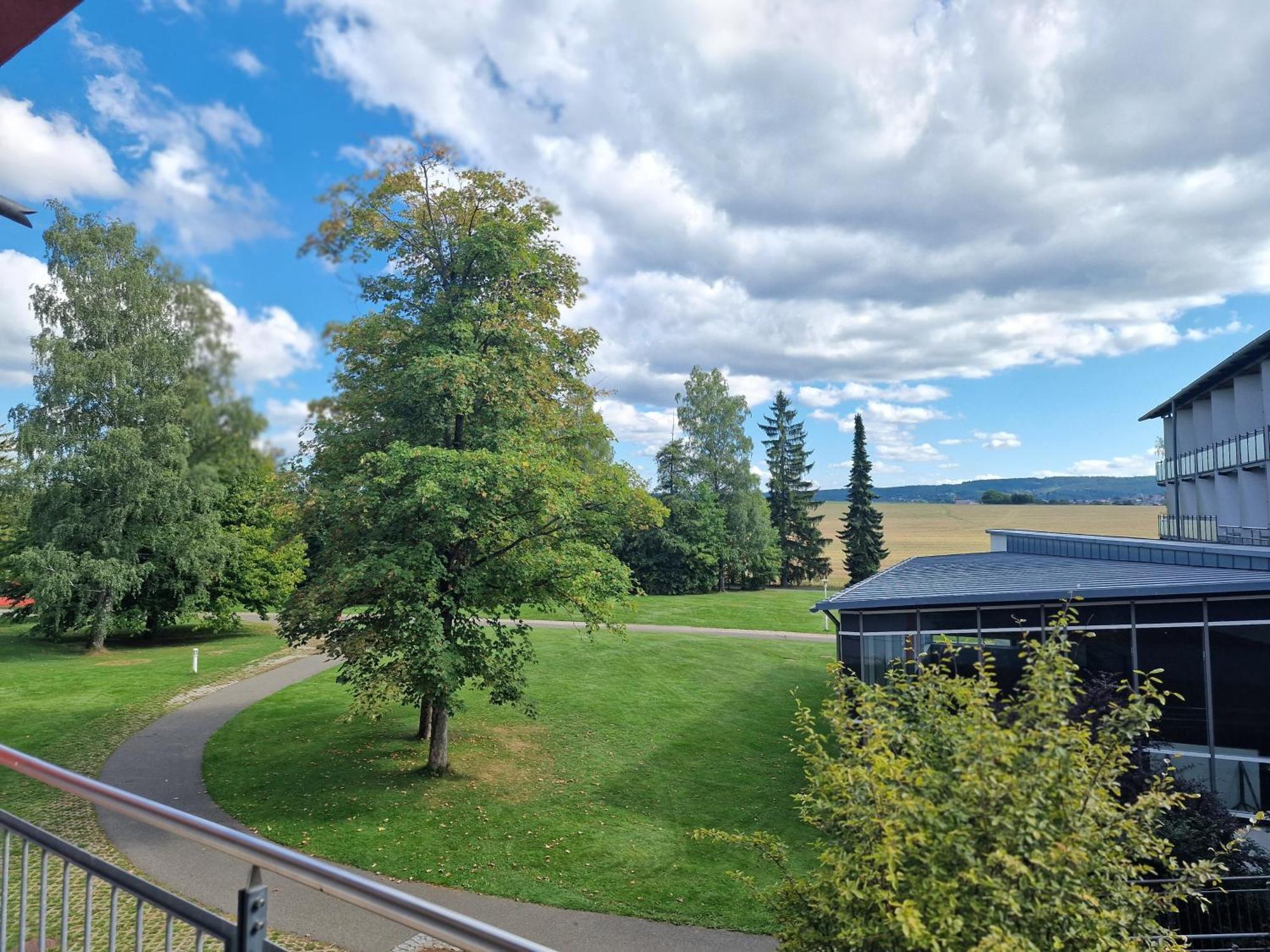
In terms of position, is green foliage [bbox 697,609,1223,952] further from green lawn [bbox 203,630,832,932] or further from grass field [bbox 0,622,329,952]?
green lawn [bbox 203,630,832,932]

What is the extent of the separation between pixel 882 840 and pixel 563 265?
13.1 m

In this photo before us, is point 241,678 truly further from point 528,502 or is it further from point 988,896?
point 988,896

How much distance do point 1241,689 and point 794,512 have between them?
5201 centimetres

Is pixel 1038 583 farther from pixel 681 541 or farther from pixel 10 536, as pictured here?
pixel 681 541

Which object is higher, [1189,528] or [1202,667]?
[1189,528]

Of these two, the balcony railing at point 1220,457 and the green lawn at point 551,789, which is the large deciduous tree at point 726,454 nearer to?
the balcony railing at point 1220,457

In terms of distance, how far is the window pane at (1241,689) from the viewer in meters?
12.9

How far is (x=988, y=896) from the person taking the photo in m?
4.79

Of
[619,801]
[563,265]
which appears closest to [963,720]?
[619,801]

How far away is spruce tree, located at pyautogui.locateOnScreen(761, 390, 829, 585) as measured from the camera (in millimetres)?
64375

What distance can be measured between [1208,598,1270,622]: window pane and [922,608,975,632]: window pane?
13.0 feet

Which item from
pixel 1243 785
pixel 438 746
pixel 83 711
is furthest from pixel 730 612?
pixel 83 711

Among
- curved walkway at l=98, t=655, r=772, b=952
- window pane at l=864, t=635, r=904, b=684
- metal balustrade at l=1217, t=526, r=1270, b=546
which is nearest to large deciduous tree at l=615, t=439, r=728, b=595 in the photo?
metal balustrade at l=1217, t=526, r=1270, b=546

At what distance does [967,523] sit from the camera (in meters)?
93.9
